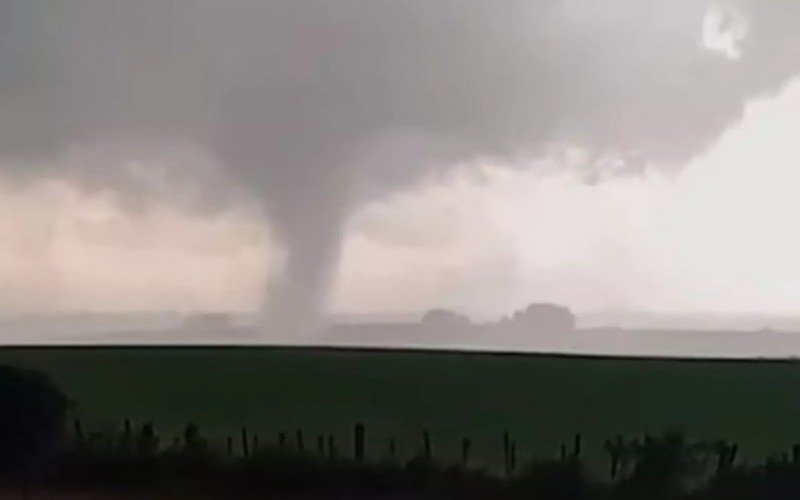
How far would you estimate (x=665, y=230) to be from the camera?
1.02m

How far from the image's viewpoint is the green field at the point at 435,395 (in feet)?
3.24

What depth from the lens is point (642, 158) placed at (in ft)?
3.33

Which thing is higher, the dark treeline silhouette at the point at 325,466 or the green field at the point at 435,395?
the green field at the point at 435,395

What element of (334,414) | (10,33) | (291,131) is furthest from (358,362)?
(10,33)

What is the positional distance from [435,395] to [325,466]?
11cm

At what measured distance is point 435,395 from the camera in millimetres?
1004

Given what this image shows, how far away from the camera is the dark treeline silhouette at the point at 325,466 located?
3.24 feet

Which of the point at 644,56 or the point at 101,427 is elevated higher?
the point at 644,56

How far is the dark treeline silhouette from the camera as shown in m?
0.99

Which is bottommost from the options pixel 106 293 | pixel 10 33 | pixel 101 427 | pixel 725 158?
pixel 101 427

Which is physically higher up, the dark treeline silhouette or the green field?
the green field

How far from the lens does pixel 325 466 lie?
39.8 inches

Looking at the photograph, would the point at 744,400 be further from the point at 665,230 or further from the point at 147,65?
the point at 147,65

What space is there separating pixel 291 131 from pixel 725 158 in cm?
37
